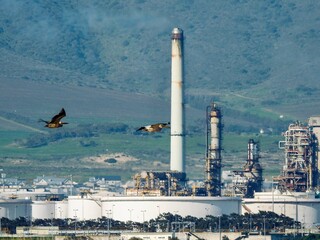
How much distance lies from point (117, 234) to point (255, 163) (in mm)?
41130

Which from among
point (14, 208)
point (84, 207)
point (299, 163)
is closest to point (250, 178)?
point (299, 163)

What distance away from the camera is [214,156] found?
522 feet

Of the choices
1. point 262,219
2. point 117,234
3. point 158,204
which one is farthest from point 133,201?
point 117,234

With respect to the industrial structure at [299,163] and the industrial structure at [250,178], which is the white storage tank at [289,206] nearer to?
the industrial structure at [299,163]

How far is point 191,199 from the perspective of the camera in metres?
146

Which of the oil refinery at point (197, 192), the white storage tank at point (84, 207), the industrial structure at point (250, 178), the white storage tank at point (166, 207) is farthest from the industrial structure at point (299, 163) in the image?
the white storage tank at point (84, 207)

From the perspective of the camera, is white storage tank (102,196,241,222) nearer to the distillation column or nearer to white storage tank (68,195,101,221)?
white storage tank (68,195,101,221)

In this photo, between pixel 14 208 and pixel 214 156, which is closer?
pixel 14 208

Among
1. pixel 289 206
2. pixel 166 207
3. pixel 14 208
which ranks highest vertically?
pixel 289 206

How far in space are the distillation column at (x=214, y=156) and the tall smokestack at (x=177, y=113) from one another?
258 cm

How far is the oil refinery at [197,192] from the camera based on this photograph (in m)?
147

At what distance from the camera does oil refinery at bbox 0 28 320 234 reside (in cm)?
14669

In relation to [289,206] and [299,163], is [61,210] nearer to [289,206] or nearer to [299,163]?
[289,206]

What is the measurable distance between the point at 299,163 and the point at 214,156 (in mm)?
7801
